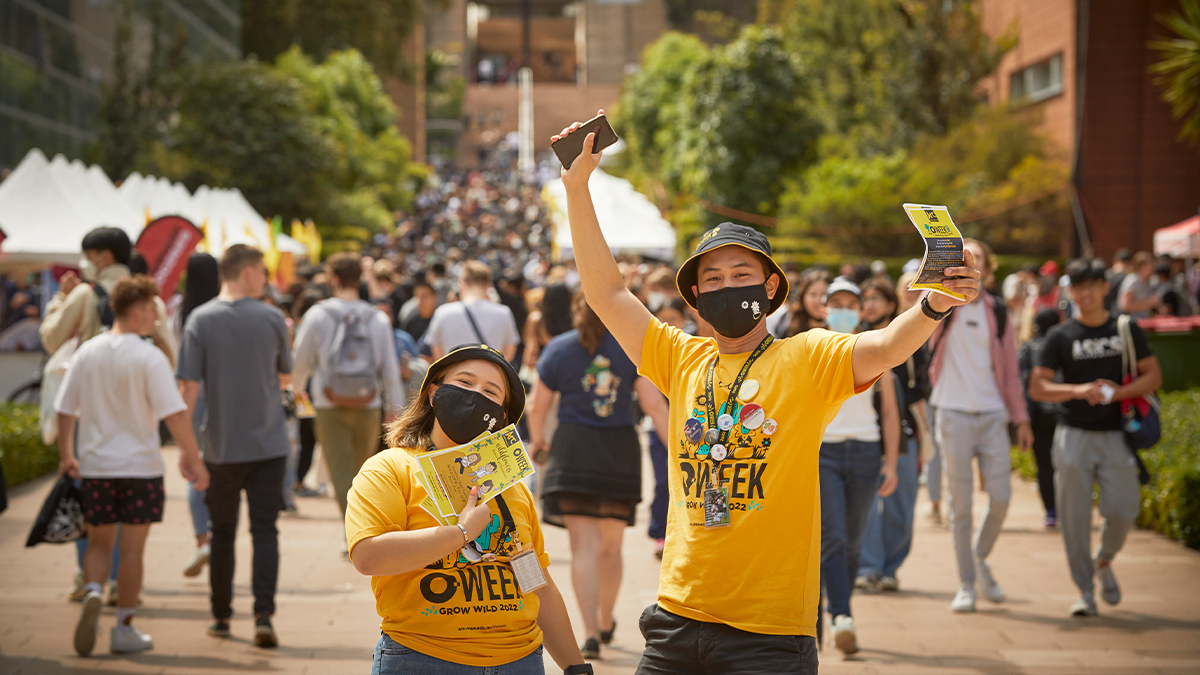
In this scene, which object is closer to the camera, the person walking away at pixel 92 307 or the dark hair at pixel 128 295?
the dark hair at pixel 128 295

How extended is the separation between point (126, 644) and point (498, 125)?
9815 centimetres

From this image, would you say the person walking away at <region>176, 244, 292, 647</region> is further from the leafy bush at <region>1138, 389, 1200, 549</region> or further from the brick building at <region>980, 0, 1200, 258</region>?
the brick building at <region>980, 0, 1200, 258</region>

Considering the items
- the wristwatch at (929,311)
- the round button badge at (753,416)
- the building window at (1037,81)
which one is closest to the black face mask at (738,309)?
the round button badge at (753,416)

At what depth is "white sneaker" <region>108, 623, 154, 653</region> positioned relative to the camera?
584 centimetres

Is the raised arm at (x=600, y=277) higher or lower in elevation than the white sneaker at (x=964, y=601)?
higher

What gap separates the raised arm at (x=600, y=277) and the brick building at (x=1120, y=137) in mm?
25289

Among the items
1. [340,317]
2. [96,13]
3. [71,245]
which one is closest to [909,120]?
[96,13]

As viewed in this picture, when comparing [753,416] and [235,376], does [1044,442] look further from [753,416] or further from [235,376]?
[753,416]

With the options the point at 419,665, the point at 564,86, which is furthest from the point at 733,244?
the point at 564,86

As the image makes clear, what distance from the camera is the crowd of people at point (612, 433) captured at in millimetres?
3037

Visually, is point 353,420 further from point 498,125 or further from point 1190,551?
point 498,125

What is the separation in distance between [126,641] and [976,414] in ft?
15.7

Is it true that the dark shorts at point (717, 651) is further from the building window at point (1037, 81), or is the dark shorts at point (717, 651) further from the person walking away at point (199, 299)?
the building window at point (1037, 81)

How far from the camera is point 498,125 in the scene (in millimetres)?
101750
